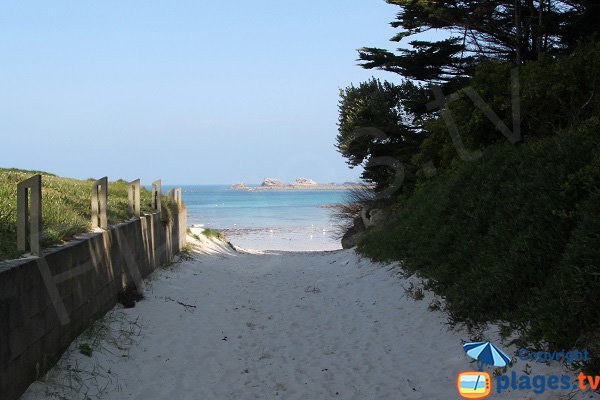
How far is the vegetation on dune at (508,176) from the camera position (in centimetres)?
532

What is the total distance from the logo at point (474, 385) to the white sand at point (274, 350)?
0.38ft

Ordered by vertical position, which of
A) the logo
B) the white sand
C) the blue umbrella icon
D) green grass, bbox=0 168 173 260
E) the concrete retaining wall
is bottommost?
the white sand

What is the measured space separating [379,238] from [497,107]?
5.71 meters

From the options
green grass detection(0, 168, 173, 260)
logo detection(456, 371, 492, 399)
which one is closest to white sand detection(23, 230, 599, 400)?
logo detection(456, 371, 492, 399)

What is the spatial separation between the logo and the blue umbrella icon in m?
0.17

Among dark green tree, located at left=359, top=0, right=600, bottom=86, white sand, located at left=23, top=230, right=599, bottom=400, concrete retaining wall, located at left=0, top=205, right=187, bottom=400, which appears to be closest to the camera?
concrete retaining wall, located at left=0, top=205, right=187, bottom=400

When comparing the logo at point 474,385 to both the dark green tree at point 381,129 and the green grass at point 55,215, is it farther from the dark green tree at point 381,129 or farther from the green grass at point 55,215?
the dark green tree at point 381,129

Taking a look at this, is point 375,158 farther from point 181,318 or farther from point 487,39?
point 181,318

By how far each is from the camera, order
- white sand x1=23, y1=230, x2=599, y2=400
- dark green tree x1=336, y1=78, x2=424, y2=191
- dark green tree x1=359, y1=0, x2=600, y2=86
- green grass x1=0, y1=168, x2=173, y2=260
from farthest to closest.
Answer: dark green tree x1=336, y1=78, x2=424, y2=191
dark green tree x1=359, y1=0, x2=600, y2=86
green grass x1=0, y1=168, x2=173, y2=260
white sand x1=23, y1=230, x2=599, y2=400

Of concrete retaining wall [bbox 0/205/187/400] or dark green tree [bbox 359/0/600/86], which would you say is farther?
dark green tree [bbox 359/0/600/86]

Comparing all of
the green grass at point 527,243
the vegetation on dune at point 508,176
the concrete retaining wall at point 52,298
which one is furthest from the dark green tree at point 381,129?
the concrete retaining wall at point 52,298

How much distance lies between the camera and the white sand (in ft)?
18.1

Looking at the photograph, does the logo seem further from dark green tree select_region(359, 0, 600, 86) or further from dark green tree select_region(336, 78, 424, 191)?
dark green tree select_region(336, 78, 424, 191)

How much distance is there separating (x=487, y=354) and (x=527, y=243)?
1.74 meters
